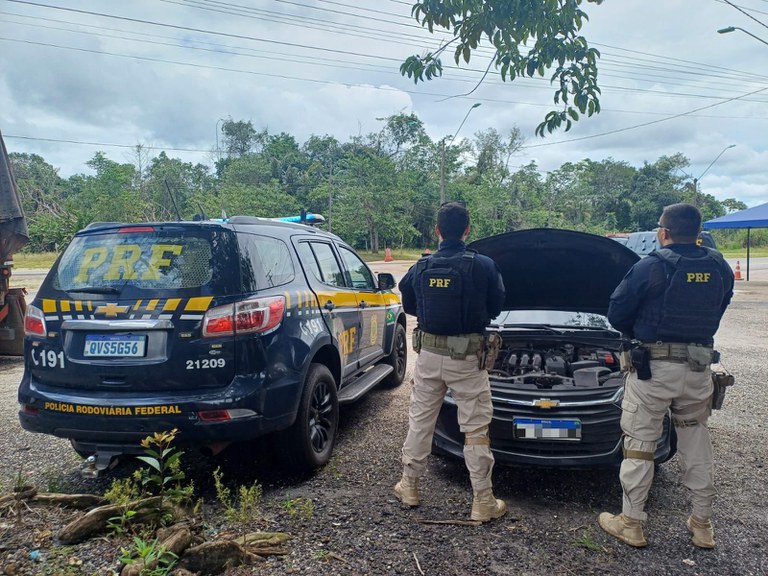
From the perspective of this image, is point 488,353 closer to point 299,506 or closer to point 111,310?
point 299,506

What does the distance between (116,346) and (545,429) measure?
2.62 m

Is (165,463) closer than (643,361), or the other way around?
(643,361)

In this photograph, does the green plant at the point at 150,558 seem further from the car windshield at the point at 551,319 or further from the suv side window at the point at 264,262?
the car windshield at the point at 551,319

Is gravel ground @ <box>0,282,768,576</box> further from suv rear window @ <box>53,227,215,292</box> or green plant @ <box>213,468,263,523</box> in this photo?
suv rear window @ <box>53,227,215,292</box>

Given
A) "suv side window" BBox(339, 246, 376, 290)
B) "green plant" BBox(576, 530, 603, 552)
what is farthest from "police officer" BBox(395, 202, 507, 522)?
"suv side window" BBox(339, 246, 376, 290)

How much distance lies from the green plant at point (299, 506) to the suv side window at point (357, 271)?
7.09ft

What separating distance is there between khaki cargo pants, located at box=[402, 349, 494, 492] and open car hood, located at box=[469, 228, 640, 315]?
1219 mm

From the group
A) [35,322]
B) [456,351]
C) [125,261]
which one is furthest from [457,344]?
[35,322]

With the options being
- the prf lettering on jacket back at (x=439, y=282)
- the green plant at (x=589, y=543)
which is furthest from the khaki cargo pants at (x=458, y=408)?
the green plant at (x=589, y=543)

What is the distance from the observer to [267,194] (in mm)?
39812

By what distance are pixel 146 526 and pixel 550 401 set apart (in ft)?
7.75

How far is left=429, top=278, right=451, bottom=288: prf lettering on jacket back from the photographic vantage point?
323 centimetres

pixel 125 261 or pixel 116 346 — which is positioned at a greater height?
pixel 125 261

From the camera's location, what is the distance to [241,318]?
3.15 metres
